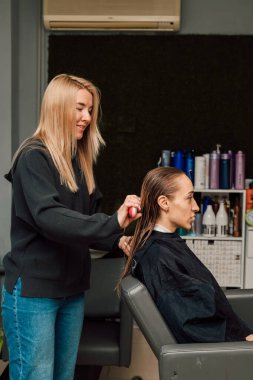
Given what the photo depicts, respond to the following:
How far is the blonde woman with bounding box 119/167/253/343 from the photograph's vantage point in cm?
175

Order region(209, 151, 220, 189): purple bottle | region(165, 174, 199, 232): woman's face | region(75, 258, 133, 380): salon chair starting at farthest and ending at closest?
region(209, 151, 220, 189): purple bottle
region(75, 258, 133, 380): salon chair
region(165, 174, 199, 232): woman's face

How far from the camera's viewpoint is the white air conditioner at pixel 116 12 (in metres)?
3.76

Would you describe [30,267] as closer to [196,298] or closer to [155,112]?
[196,298]

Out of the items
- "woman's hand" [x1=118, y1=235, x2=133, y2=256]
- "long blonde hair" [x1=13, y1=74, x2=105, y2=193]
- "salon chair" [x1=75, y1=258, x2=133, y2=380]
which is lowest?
"salon chair" [x1=75, y1=258, x2=133, y2=380]

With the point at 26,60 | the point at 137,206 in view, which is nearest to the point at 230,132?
the point at 26,60

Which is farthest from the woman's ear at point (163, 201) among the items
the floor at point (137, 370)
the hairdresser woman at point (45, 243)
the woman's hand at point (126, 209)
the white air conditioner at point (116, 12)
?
the white air conditioner at point (116, 12)

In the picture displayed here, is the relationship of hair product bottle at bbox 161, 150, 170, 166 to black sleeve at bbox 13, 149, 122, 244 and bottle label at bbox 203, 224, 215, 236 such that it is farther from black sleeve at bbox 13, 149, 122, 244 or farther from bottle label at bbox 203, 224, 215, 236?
black sleeve at bbox 13, 149, 122, 244

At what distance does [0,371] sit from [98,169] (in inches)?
71.0

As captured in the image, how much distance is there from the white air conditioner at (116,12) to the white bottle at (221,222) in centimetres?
147

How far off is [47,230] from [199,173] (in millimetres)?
2424

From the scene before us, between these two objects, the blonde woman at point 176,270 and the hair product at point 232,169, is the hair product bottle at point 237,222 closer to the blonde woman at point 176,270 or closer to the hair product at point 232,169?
the hair product at point 232,169

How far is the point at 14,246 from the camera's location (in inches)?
63.4

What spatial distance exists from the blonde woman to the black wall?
2.12 meters

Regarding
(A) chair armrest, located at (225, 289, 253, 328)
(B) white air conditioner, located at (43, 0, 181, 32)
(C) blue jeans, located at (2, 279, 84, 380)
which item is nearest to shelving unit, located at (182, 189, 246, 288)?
(B) white air conditioner, located at (43, 0, 181, 32)
